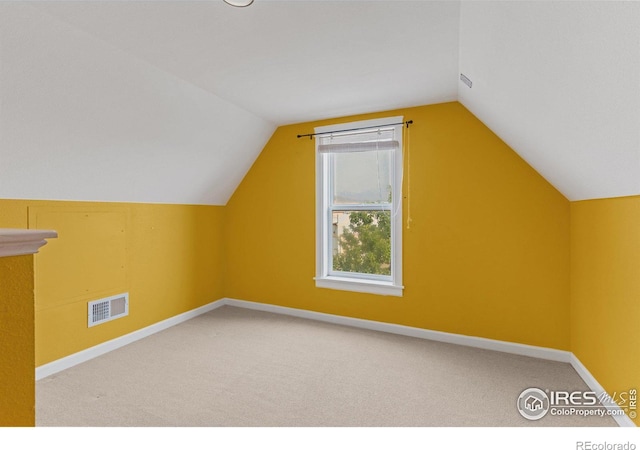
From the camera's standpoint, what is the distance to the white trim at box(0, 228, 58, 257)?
0.71 meters

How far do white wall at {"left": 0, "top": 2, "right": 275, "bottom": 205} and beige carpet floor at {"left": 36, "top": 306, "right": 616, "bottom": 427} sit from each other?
4.95 feet

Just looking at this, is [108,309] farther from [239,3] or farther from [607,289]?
[607,289]

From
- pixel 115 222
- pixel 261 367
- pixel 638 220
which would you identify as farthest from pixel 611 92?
pixel 115 222

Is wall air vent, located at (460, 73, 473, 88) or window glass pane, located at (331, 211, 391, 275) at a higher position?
wall air vent, located at (460, 73, 473, 88)

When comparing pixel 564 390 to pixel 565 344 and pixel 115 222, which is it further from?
pixel 115 222

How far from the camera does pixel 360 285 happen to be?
362 centimetres

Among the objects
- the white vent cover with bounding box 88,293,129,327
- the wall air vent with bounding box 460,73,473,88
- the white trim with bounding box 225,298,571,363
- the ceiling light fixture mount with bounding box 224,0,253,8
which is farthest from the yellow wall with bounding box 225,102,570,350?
the ceiling light fixture mount with bounding box 224,0,253,8

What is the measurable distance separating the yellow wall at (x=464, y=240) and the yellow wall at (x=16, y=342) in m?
3.06

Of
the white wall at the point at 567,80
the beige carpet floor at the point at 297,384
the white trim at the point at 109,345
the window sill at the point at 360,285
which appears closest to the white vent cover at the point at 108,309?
the white trim at the point at 109,345

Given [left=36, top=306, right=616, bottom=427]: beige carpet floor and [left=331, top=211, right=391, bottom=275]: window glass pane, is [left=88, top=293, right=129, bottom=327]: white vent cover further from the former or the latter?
[left=331, top=211, right=391, bottom=275]: window glass pane

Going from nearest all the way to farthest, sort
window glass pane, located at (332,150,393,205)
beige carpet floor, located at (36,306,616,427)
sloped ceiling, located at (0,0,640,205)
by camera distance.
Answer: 1. sloped ceiling, located at (0,0,640,205)
2. beige carpet floor, located at (36,306,616,427)
3. window glass pane, located at (332,150,393,205)

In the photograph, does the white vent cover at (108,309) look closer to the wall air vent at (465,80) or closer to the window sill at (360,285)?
the window sill at (360,285)

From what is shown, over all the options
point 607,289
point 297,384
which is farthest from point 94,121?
point 607,289

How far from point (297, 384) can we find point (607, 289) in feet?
7.18
